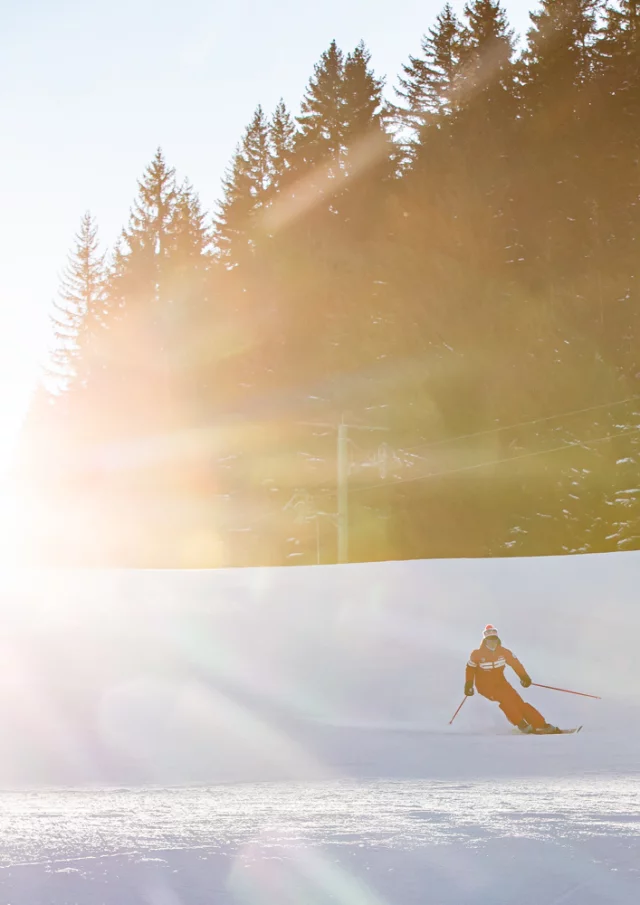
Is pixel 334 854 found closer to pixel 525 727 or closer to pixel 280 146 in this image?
pixel 525 727

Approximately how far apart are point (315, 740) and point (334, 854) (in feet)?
25.1

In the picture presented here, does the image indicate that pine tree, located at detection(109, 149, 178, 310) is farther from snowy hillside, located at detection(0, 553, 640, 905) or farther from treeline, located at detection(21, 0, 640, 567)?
snowy hillside, located at detection(0, 553, 640, 905)

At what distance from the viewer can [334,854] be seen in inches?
142

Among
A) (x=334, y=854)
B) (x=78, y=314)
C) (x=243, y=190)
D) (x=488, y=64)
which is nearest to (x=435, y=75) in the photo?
Answer: (x=488, y=64)

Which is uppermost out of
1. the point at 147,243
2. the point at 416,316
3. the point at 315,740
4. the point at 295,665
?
the point at 147,243

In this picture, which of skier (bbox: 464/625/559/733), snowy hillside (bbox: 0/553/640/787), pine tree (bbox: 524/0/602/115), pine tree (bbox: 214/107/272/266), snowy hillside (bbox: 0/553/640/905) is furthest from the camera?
pine tree (bbox: 214/107/272/266)

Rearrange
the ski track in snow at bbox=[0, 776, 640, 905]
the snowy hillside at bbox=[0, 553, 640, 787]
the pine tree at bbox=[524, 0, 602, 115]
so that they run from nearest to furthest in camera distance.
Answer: the ski track in snow at bbox=[0, 776, 640, 905], the snowy hillside at bbox=[0, 553, 640, 787], the pine tree at bbox=[524, 0, 602, 115]

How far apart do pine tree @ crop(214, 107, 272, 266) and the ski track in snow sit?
1353 inches

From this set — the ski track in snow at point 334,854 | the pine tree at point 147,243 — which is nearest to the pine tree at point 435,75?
the pine tree at point 147,243

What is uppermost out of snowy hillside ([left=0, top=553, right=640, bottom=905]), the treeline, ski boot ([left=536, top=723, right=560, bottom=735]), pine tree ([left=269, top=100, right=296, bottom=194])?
pine tree ([left=269, top=100, right=296, bottom=194])

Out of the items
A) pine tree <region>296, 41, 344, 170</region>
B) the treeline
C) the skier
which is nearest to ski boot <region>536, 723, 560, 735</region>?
the skier

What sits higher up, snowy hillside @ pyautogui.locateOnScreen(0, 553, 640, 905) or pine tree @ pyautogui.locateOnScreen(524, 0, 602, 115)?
pine tree @ pyautogui.locateOnScreen(524, 0, 602, 115)

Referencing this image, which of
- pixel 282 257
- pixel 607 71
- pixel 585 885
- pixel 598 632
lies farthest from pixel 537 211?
pixel 585 885

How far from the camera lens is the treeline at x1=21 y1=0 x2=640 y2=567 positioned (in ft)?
99.3
